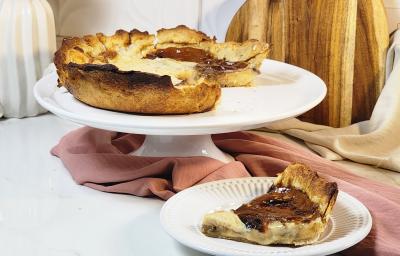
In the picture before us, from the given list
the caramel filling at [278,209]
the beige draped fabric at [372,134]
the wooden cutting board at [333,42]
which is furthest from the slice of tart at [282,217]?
the wooden cutting board at [333,42]

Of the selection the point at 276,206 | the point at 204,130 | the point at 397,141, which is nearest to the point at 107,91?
the point at 204,130

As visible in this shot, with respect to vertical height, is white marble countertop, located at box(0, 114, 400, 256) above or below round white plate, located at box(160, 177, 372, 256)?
below

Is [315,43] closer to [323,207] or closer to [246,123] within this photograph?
[246,123]

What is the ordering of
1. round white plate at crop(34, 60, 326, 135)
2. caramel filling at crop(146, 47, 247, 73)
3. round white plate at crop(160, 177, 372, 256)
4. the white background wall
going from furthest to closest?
the white background wall → caramel filling at crop(146, 47, 247, 73) → round white plate at crop(34, 60, 326, 135) → round white plate at crop(160, 177, 372, 256)

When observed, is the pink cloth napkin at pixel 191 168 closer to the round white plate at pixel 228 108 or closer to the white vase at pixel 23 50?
the round white plate at pixel 228 108

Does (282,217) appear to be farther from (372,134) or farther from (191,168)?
(372,134)

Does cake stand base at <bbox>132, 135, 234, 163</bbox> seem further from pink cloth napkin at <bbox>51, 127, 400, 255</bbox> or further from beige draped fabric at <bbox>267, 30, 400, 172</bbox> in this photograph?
beige draped fabric at <bbox>267, 30, 400, 172</bbox>

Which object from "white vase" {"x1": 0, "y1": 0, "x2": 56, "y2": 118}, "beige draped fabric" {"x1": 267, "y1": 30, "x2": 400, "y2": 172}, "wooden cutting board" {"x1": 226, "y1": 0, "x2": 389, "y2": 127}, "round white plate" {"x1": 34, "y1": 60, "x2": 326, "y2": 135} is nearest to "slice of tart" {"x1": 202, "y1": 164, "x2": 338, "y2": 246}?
"round white plate" {"x1": 34, "y1": 60, "x2": 326, "y2": 135}
